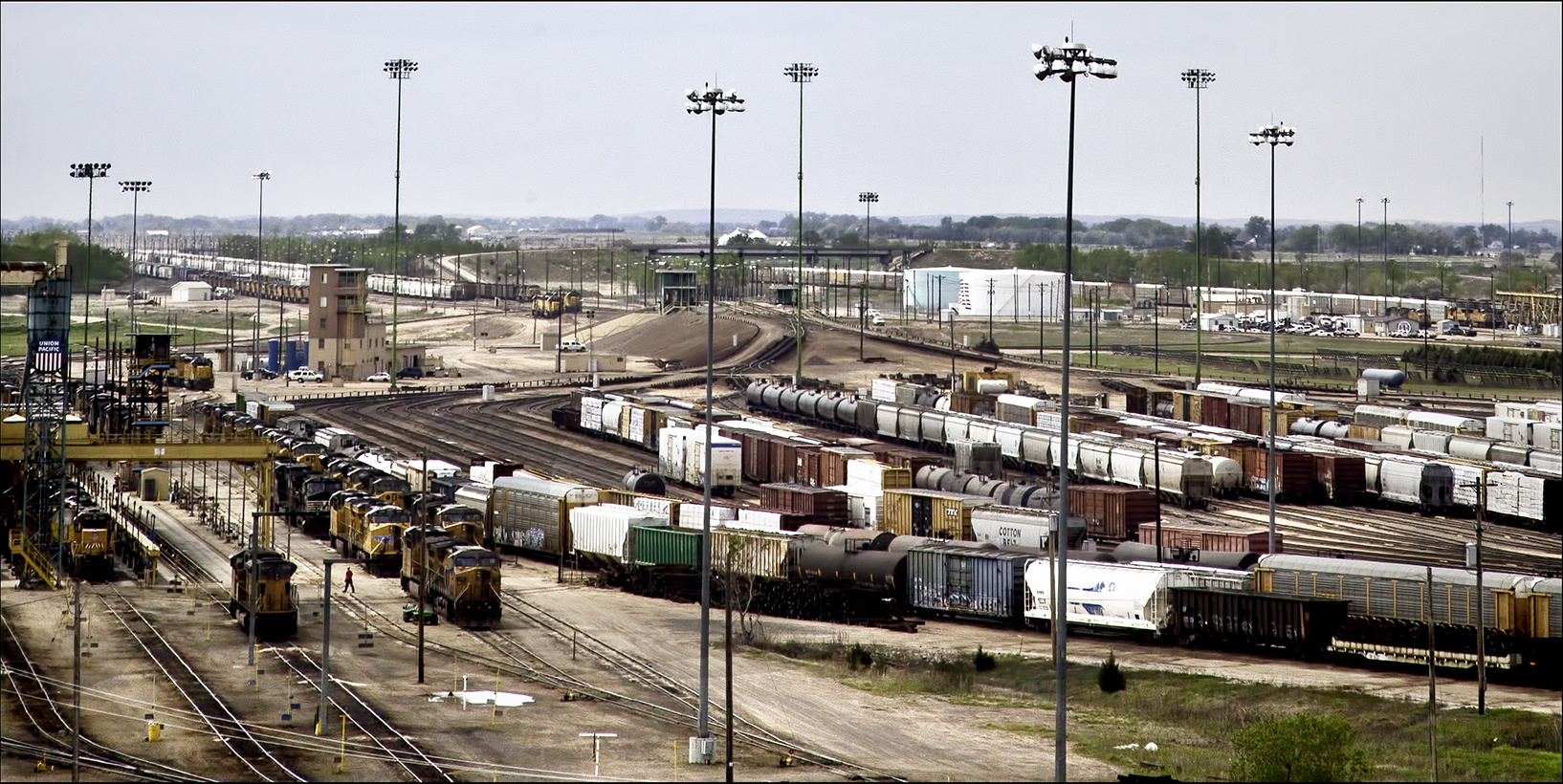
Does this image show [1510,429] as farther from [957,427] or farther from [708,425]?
[708,425]

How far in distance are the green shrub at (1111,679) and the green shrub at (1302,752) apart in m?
12.2

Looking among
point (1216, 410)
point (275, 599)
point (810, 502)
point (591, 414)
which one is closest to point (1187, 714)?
point (810, 502)

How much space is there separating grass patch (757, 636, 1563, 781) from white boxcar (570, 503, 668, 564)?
12139mm

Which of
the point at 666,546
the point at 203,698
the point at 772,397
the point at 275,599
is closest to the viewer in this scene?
the point at 203,698

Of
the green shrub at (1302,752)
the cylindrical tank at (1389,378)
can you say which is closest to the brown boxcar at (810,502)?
the green shrub at (1302,752)

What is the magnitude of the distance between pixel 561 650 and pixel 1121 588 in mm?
18507

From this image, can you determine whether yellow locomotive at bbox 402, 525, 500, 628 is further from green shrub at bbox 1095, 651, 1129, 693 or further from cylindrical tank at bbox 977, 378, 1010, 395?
cylindrical tank at bbox 977, 378, 1010, 395

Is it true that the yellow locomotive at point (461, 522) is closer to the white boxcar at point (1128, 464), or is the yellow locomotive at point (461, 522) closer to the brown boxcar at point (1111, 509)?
the brown boxcar at point (1111, 509)

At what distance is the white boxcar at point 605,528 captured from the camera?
2638 inches

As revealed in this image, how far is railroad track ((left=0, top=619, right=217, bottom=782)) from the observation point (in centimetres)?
3906

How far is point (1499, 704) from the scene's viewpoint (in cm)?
4547

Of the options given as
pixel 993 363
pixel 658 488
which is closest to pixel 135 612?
pixel 658 488

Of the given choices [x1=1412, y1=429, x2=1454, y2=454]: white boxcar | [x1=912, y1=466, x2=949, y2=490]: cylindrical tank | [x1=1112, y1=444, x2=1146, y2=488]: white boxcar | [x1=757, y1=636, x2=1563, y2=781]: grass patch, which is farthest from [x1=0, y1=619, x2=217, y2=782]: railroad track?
[x1=1412, y1=429, x2=1454, y2=454]: white boxcar

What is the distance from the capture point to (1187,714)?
1799 inches
